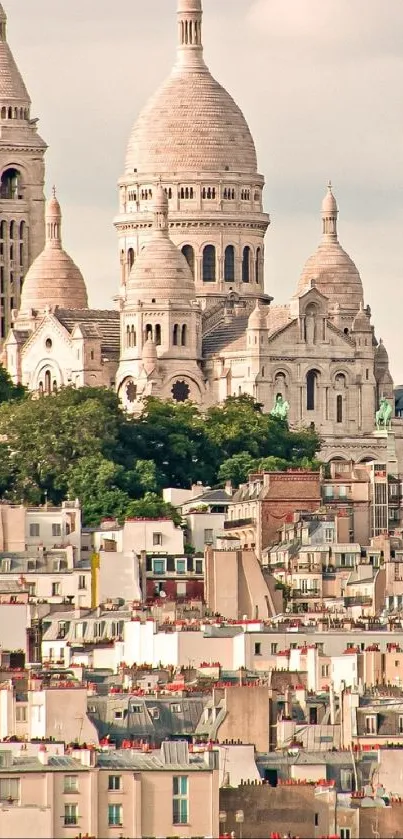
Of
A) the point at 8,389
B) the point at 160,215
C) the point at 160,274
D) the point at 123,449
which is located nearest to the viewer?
the point at 123,449

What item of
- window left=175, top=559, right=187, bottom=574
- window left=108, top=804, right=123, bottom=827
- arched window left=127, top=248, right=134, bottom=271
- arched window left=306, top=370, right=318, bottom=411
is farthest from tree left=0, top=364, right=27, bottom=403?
window left=108, top=804, right=123, bottom=827

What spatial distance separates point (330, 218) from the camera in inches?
7697

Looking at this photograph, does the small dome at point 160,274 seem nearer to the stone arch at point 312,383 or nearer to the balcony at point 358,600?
the stone arch at point 312,383

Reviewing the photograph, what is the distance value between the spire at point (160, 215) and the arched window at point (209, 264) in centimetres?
449

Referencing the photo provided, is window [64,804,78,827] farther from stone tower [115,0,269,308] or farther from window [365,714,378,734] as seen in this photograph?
stone tower [115,0,269,308]

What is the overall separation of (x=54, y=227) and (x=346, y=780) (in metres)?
122

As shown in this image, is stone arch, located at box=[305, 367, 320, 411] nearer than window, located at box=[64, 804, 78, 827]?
No

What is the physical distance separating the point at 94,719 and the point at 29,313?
368ft

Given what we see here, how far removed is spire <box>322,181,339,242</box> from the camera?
19500cm

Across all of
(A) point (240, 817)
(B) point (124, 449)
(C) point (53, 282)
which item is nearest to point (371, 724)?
(A) point (240, 817)

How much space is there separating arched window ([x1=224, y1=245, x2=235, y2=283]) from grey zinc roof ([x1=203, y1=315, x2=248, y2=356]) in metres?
7.12

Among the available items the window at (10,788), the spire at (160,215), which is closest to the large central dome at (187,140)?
the spire at (160,215)

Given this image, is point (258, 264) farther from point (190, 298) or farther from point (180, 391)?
point (180, 391)

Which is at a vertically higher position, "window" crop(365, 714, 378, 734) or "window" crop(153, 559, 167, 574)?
"window" crop(153, 559, 167, 574)
